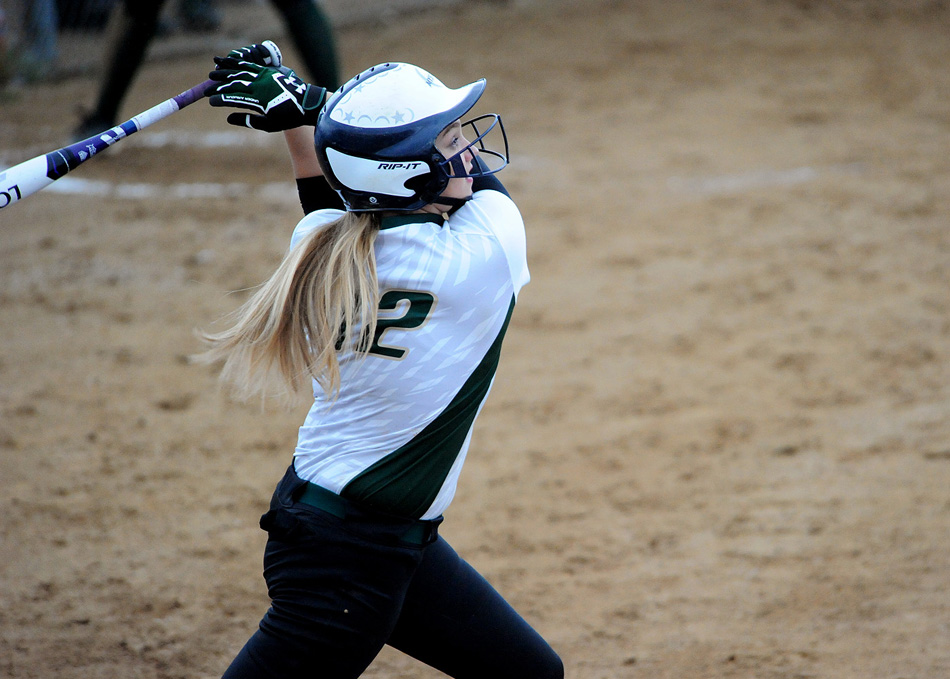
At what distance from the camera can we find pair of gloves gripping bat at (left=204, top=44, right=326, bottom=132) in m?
2.18

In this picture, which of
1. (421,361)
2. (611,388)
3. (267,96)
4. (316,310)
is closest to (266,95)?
(267,96)

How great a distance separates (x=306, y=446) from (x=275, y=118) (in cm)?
78

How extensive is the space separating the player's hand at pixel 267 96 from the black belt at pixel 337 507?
33.8 inches

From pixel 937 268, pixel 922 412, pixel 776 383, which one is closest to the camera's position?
pixel 922 412

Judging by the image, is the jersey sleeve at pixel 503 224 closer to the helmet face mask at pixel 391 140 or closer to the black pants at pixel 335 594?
the helmet face mask at pixel 391 140

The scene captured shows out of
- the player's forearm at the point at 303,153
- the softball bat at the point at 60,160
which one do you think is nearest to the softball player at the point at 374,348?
the player's forearm at the point at 303,153

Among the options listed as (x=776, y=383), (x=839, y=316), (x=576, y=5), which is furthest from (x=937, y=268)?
(x=576, y=5)

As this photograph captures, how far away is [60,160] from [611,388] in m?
2.79

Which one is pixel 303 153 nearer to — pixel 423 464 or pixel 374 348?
pixel 374 348

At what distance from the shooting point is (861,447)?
12.9 ft

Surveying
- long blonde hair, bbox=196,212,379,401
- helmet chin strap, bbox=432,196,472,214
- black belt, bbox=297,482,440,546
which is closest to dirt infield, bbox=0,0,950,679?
black belt, bbox=297,482,440,546

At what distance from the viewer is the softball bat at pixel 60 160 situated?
7.30 feet

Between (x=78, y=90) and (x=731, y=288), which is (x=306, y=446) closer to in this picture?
(x=731, y=288)

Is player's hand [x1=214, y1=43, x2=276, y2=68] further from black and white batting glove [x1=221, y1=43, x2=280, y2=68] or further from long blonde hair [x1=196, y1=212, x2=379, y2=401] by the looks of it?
long blonde hair [x1=196, y1=212, x2=379, y2=401]
